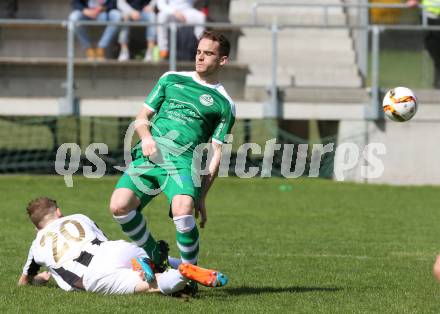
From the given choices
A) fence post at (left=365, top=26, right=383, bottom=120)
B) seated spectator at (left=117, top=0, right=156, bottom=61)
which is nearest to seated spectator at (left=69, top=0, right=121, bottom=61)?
seated spectator at (left=117, top=0, right=156, bottom=61)

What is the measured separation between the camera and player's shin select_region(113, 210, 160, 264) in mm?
7996

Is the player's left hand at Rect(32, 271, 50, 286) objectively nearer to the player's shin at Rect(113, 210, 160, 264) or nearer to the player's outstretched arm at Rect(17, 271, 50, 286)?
the player's outstretched arm at Rect(17, 271, 50, 286)

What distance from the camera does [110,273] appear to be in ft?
26.1

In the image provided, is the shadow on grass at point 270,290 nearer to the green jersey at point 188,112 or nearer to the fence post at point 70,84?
the green jersey at point 188,112

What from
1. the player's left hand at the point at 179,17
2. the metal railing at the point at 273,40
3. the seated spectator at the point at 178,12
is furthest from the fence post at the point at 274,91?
the player's left hand at the point at 179,17

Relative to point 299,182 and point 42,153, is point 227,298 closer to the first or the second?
point 299,182

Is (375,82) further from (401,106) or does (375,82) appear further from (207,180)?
(207,180)

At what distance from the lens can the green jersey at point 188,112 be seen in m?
8.15

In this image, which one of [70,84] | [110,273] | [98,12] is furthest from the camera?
[98,12]

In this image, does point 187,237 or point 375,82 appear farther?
point 375,82

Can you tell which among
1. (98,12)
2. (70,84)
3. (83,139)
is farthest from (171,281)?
(83,139)

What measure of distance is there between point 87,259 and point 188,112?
1362 millimetres

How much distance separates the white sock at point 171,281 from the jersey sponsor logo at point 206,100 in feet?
4.36

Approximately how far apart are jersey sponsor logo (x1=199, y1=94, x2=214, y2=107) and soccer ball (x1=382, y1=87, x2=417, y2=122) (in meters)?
2.98
